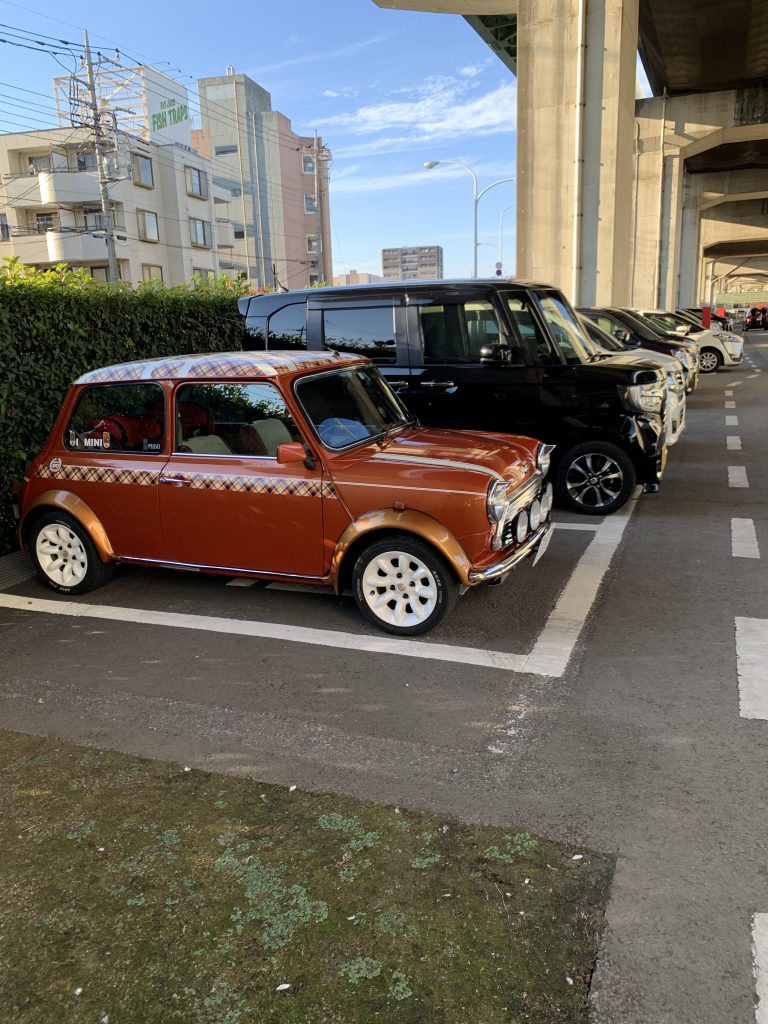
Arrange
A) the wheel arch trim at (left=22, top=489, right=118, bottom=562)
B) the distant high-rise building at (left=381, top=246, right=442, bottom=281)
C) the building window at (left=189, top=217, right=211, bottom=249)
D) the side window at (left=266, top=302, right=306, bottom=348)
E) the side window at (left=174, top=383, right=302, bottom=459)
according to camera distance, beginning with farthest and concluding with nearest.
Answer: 1. the distant high-rise building at (left=381, top=246, right=442, bottom=281)
2. the building window at (left=189, top=217, right=211, bottom=249)
3. the side window at (left=266, top=302, right=306, bottom=348)
4. the wheel arch trim at (left=22, top=489, right=118, bottom=562)
5. the side window at (left=174, top=383, right=302, bottom=459)

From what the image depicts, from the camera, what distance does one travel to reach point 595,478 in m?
7.54

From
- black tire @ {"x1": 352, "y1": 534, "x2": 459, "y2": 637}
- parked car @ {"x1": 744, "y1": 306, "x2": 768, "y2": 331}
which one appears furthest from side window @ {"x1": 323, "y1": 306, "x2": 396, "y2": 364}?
parked car @ {"x1": 744, "y1": 306, "x2": 768, "y2": 331}

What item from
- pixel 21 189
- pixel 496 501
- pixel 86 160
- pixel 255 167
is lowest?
pixel 496 501

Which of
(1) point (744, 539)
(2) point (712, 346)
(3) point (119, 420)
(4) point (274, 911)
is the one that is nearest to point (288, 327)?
(3) point (119, 420)

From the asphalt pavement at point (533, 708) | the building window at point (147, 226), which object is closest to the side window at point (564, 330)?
the asphalt pavement at point (533, 708)

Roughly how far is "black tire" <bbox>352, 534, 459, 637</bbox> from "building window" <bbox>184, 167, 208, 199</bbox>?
47606mm

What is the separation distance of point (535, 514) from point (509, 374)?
2.69 meters

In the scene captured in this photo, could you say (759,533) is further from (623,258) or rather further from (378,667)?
(623,258)

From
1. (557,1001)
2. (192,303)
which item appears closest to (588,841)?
(557,1001)

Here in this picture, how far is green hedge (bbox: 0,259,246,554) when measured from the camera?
22.2 feet

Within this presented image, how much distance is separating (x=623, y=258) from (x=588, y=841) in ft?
58.4

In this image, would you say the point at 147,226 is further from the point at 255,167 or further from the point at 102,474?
the point at 102,474

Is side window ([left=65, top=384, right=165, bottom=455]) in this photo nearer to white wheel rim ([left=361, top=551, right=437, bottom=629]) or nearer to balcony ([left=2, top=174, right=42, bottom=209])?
white wheel rim ([left=361, top=551, right=437, bottom=629])

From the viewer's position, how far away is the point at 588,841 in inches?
113
